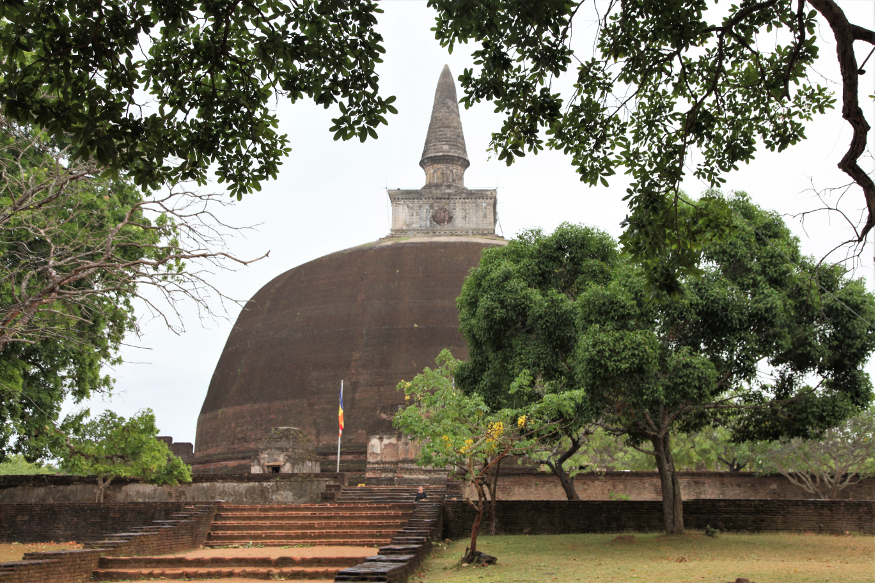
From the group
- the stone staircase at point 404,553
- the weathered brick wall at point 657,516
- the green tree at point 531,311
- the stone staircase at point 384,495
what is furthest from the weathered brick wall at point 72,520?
the green tree at point 531,311

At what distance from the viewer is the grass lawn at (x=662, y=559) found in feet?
26.4

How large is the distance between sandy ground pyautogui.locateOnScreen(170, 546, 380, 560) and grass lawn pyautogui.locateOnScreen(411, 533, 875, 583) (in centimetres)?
107

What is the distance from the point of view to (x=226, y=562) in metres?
9.42

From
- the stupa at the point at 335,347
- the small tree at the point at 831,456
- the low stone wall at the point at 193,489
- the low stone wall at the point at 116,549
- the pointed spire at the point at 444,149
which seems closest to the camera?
the low stone wall at the point at 116,549

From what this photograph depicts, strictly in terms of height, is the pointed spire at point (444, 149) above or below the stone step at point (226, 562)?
above

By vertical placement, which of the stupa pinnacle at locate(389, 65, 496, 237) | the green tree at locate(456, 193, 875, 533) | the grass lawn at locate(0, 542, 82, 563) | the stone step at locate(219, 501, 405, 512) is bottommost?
the grass lawn at locate(0, 542, 82, 563)

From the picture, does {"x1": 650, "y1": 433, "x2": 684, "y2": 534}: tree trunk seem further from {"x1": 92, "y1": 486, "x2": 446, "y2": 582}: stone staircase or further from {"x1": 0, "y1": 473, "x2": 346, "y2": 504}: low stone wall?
{"x1": 0, "y1": 473, "x2": 346, "y2": 504}: low stone wall

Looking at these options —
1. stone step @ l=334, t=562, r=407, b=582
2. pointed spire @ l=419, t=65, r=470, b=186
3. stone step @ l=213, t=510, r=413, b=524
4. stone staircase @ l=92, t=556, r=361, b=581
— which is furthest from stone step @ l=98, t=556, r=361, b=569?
pointed spire @ l=419, t=65, r=470, b=186

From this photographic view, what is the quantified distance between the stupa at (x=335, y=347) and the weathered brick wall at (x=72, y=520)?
7.40 meters

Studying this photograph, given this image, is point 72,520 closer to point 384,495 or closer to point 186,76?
point 384,495

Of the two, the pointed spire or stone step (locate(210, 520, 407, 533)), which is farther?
the pointed spire

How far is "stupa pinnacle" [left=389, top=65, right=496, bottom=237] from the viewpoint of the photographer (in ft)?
113

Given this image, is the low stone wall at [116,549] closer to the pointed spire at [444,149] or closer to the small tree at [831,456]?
the small tree at [831,456]

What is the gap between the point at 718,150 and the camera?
6539mm
